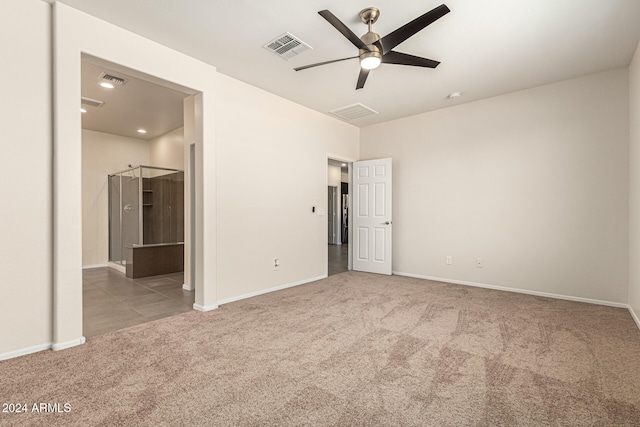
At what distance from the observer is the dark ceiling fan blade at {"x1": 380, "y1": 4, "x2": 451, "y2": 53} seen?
6.89 feet

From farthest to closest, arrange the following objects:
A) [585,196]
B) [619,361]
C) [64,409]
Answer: [585,196], [619,361], [64,409]

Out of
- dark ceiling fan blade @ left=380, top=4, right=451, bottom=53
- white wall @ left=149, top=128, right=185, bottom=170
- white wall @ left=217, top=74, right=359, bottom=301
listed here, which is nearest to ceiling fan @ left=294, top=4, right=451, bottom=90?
dark ceiling fan blade @ left=380, top=4, right=451, bottom=53

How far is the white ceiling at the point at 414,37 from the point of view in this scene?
8.03 ft

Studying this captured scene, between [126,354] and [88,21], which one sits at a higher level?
[88,21]

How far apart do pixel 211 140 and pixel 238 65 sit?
2.95ft

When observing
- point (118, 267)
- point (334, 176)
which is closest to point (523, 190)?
point (334, 176)

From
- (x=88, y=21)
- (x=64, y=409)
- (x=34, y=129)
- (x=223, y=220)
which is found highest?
(x=88, y=21)

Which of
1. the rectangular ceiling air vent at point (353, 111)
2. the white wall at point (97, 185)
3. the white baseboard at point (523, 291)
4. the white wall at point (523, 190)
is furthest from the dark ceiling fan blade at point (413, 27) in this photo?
the white wall at point (97, 185)

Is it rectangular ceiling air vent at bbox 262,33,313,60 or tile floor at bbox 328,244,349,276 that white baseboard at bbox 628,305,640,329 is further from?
rectangular ceiling air vent at bbox 262,33,313,60

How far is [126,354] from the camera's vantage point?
2.31 m

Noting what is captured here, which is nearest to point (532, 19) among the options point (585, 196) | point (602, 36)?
point (602, 36)

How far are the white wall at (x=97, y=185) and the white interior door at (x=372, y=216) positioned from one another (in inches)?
199

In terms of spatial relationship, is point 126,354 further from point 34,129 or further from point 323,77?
point 323,77

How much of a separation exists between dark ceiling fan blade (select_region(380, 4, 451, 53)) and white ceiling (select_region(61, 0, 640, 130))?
276mm
